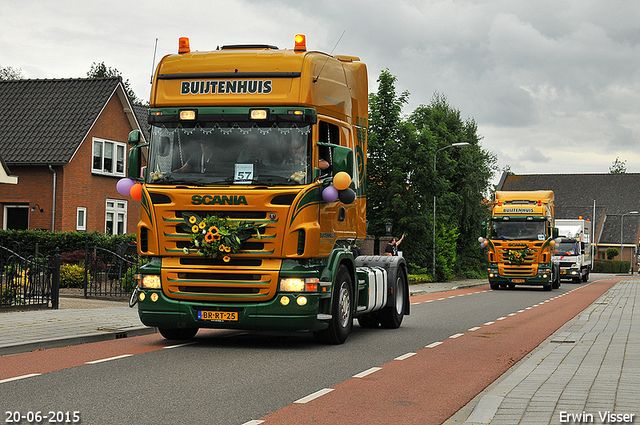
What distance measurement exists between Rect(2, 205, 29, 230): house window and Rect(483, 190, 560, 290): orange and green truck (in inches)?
763

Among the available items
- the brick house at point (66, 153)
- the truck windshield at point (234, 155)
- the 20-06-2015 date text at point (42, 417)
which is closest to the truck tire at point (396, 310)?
the truck windshield at point (234, 155)

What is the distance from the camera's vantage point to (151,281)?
1140 centimetres

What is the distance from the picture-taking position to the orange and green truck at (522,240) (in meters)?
33.5

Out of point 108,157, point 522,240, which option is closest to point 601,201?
point 522,240

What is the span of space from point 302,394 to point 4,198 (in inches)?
1136

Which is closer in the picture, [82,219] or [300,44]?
[300,44]

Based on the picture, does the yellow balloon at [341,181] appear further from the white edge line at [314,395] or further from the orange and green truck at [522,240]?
the orange and green truck at [522,240]

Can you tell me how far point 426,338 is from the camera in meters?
13.7

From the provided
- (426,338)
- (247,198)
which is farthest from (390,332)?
(247,198)

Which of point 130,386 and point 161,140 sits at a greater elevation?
point 161,140

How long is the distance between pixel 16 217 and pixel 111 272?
13973mm

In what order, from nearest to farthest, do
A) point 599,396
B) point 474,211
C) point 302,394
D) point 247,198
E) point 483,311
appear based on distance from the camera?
point 599,396 → point 302,394 → point 247,198 → point 483,311 → point 474,211

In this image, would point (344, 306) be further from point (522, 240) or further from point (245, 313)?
point (522, 240)

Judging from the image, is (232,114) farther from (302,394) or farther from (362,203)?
(302,394)
